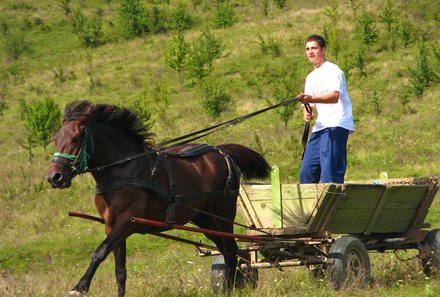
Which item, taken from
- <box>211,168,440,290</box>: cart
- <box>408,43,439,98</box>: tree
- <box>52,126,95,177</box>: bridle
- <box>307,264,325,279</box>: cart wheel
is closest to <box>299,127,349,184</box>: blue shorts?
<box>211,168,440,290</box>: cart

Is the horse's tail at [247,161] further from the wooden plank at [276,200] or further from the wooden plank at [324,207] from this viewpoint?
the wooden plank at [324,207]

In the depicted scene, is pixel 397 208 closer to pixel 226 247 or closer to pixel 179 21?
pixel 226 247

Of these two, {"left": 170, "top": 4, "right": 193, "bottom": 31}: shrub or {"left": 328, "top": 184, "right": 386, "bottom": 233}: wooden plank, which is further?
{"left": 170, "top": 4, "right": 193, "bottom": 31}: shrub

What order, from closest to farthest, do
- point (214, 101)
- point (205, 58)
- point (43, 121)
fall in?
1. point (43, 121)
2. point (214, 101)
3. point (205, 58)

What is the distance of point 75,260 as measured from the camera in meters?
15.2

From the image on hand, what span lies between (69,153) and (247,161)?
2.91 metres

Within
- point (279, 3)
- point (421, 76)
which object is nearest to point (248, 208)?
point (421, 76)

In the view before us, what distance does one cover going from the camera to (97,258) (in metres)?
6.40

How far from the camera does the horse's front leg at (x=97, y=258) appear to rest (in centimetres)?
620

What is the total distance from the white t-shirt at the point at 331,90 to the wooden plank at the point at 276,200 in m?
0.84

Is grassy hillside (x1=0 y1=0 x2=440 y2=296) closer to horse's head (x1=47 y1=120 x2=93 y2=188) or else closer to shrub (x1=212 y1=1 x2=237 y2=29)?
shrub (x1=212 y1=1 x2=237 y2=29)

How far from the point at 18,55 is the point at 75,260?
37.6 meters

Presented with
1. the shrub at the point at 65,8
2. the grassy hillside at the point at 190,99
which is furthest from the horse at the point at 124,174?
the shrub at the point at 65,8

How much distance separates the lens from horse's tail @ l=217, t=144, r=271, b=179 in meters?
8.85
